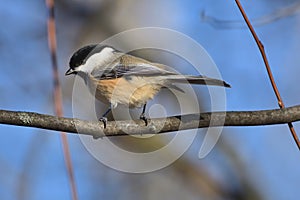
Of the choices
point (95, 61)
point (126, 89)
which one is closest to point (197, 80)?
point (126, 89)

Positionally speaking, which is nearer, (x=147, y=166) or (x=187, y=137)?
(x=187, y=137)

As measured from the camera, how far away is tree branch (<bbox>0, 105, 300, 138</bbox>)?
142 cm

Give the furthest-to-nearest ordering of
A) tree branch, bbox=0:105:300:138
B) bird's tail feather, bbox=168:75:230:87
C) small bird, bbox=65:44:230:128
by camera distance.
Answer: small bird, bbox=65:44:230:128 < bird's tail feather, bbox=168:75:230:87 < tree branch, bbox=0:105:300:138

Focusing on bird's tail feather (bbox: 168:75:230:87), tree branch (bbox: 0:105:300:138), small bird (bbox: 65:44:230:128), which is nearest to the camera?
tree branch (bbox: 0:105:300:138)

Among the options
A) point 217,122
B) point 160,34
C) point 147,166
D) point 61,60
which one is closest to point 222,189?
point 147,166

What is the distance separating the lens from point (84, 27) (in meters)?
3.66

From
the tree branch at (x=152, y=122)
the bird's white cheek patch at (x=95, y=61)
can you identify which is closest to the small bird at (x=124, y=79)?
the bird's white cheek patch at (x=95, y=61)

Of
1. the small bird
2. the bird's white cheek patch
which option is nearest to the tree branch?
the small bird

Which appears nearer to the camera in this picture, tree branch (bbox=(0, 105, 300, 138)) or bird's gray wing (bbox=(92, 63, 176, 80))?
tree branch (bbox=(0, 105, 300, 138))

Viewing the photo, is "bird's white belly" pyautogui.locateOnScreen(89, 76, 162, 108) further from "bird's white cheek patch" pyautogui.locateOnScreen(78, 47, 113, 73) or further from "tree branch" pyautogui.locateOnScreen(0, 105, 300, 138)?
"tree branch" pyautogui.locateOnScreen(0, 105, 300, 138)

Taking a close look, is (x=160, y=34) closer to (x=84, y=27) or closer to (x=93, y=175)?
(x=84, y=27)

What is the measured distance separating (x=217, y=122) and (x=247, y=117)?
80 mm

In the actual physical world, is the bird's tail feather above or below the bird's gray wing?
above

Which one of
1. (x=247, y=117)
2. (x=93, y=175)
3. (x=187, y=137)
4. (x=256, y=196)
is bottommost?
(x=93, y=175)
